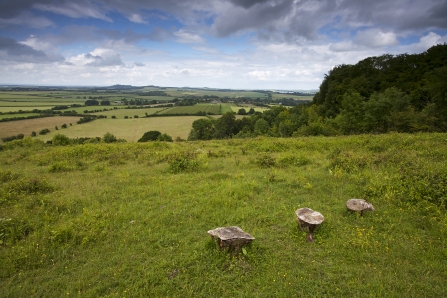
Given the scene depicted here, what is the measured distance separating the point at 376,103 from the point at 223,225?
2826cm

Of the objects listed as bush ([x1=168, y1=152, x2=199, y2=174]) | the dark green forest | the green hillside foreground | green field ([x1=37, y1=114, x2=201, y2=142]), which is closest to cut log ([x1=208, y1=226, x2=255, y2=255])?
the green hillside foreground

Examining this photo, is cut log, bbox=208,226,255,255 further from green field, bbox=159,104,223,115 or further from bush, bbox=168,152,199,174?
green field, bbox=159,104,223,115

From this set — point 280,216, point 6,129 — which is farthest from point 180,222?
point 6,129

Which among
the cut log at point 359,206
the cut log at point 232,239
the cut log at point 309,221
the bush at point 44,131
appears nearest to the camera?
the cut log at point 232,239

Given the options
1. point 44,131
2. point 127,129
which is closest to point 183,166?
point 127,129

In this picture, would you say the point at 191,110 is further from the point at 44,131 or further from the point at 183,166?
the point at 183,166

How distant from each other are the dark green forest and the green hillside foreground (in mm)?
15083

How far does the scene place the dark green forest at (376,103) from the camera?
24.0m

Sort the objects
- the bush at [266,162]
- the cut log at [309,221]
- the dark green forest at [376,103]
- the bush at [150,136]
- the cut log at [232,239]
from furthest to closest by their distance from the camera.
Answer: the bush at [150,136] < the dark green forest at [376,103] < the bush at [266,162] < the cut log at [309,221] < the cut log at [232,239]

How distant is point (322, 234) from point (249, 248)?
235 cm

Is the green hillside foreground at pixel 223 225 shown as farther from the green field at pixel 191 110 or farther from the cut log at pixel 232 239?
the green field at pixel 191 110

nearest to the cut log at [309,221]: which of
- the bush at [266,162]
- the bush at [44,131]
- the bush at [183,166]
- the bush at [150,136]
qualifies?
the bush at [266,162]

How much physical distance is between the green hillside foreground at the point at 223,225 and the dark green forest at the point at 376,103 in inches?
594

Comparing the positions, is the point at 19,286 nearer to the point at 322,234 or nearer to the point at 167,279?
the point at 167,279
